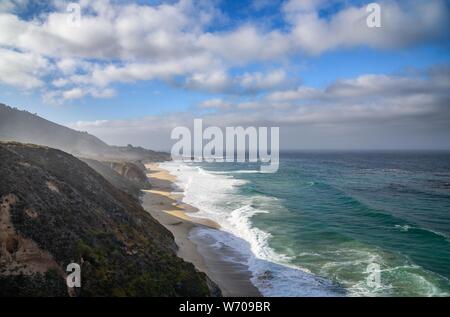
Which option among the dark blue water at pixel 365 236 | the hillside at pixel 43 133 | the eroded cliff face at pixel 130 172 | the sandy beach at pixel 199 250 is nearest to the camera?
the sandy beach at pixel 199 250

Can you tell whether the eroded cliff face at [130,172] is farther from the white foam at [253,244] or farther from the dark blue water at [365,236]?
the dark blue water at [365,236]

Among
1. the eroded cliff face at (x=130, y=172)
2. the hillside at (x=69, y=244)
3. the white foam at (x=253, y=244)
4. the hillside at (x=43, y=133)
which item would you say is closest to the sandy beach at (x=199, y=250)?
the white foam at (x=253, y=244)

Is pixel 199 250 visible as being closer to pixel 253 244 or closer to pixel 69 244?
pixel 253 244

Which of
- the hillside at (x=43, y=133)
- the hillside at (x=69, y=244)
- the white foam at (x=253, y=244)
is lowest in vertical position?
the white foam at (x=253, y=244)

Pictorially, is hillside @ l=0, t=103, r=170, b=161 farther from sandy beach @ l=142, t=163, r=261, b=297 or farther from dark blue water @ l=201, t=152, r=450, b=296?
dark blue water @ l=201, t=152, r=450, b=296

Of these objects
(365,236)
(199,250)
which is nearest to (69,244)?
(199,250)
